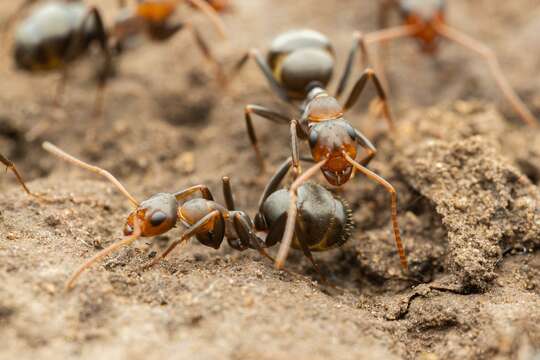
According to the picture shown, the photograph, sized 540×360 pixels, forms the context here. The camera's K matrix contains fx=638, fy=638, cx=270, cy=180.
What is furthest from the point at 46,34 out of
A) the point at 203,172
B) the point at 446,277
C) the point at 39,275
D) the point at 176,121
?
the point at 446,277

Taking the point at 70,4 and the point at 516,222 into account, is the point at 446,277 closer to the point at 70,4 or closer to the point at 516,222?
the point at 516,222

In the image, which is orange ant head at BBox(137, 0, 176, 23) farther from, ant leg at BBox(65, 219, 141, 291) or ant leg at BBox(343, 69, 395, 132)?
ant leg at BBox(65, 219, 141, 291)

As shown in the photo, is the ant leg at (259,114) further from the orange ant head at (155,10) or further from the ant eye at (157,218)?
the orange ant head at (155,10)

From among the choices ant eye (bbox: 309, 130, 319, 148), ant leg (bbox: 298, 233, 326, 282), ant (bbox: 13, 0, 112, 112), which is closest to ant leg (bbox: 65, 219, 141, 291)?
ant leg (bbox: 298, 233, 326, 282)

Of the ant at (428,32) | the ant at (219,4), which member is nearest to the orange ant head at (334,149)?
the ant at (428,32)

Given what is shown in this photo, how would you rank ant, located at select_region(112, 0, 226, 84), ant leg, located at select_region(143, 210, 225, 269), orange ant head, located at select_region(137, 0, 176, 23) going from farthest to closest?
orange ant head, located at select_region(137, 0, 176, 23) < ant, located at select_region(112, 0, 226, 84) < ant leg, located at select_region(143, 210, 225, 269)

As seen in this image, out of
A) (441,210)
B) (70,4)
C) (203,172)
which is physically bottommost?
(203,172)
